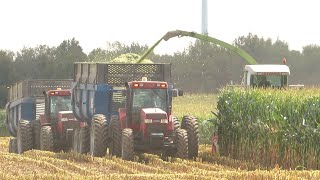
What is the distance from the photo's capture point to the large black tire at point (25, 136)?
86.5 ft

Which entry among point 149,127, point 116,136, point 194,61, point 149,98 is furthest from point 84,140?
point 194,61

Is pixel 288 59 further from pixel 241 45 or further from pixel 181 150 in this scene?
pixel 181 150

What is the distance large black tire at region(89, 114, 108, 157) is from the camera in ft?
72.1

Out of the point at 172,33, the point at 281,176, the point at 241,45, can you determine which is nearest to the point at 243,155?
the point at 281,176

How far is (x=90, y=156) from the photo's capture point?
72.7 feet

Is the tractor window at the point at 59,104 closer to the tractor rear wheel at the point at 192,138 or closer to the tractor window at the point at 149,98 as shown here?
the tractor window at the point at 149,98

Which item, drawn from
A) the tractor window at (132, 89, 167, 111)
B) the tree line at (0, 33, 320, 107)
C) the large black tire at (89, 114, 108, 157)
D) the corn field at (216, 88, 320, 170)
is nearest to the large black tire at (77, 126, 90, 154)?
the large black tire at (89, 114, 108, 157)

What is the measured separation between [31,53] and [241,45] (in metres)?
20.6

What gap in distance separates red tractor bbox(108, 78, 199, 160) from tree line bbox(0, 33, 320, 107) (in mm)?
44383

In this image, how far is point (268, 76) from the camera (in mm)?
30609

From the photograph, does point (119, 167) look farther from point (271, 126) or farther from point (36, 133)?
point (36, 133)

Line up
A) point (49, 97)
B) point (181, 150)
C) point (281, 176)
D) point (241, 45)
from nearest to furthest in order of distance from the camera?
point (281, 176), point (181, 150), point (49, 97), point (241, 45)

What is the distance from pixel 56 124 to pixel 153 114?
5.99 meters

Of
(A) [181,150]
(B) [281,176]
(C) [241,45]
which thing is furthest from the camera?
(C) [241,45]
